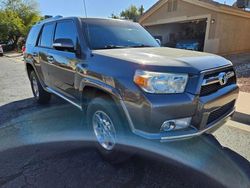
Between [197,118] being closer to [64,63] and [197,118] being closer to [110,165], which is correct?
[110,165]

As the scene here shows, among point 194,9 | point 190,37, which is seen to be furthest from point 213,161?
point 190,37

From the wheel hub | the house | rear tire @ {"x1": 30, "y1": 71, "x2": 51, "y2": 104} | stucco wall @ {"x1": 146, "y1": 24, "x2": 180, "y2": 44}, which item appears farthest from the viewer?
stucco wall @ {"x1": 146, "y1": 24, "x2": 180, "y2": 44}

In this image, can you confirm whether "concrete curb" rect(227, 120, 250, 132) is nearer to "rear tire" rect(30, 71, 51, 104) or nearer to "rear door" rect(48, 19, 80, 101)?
"rear door" rect(48, 19, 80, 101)

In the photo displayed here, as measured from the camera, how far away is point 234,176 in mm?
2643

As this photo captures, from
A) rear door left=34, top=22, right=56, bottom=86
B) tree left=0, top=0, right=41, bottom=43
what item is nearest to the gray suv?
rear door left=34, top=22, right=56, bottom=86

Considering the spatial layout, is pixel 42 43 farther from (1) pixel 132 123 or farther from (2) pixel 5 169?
(1) pixel 132 123

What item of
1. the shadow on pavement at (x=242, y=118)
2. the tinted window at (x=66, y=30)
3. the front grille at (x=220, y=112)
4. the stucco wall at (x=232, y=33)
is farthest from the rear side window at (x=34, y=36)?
the stucco wall at (x=232, y=33)

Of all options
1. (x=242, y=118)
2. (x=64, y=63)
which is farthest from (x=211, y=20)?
(x=64, y=63)

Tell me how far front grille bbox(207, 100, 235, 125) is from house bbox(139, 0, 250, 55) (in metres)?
12.6

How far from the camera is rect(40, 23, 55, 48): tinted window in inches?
176

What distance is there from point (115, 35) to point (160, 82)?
1.67m

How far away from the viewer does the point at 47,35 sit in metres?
4.70

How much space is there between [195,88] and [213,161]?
1.23 metres

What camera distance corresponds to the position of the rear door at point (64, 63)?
3.50 metres
